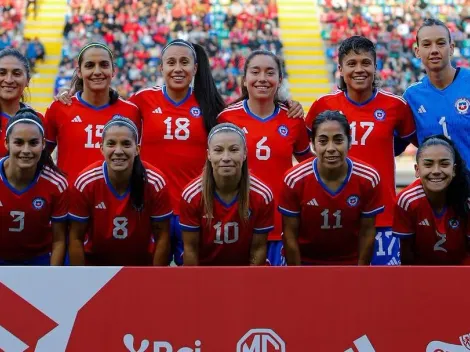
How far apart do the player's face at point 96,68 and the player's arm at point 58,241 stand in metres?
1.01

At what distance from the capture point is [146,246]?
14.4ft

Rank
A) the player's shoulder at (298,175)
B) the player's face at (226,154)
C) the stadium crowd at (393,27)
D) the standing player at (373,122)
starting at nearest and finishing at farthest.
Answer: the player's face at (226,154), the player's shoulder at (298,175), the standing player at (373,122), the stadium crowd at (393,27)

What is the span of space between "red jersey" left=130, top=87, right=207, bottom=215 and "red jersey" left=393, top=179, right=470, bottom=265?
1.33 m

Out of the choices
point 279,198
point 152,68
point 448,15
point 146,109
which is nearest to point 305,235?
point 279,198

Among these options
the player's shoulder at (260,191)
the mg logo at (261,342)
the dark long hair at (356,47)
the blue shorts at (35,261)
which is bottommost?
the mg logo at (261,342)

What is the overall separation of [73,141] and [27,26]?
15.9 m

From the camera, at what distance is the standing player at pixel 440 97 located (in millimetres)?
4895

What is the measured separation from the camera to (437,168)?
4.18m

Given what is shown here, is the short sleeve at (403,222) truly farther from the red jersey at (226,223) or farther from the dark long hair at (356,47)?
the dark long hair at (356,47)

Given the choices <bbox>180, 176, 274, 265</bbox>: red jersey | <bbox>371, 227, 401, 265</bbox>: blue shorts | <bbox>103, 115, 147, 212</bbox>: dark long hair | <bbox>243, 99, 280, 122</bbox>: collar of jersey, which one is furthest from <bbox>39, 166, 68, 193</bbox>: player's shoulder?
<bbox>371, 227, 401, 265</bbox>: blue shorts

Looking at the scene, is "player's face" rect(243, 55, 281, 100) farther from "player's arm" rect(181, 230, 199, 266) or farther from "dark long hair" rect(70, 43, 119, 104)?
"player's arm" rect(181, 230, 199, 266)

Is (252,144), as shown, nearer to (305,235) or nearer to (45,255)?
(305,235)

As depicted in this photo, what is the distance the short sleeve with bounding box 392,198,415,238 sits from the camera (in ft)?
14.1

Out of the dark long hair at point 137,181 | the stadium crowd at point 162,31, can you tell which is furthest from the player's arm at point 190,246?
the stadium crowd at point 162,31
